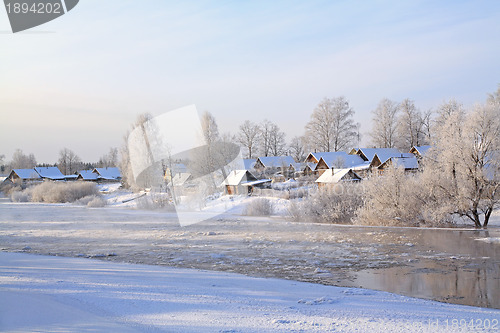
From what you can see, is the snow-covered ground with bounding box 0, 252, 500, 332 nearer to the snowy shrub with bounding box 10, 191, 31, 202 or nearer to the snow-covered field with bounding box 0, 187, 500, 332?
the snow-covered field with bounding box 0, 187, 500, 332

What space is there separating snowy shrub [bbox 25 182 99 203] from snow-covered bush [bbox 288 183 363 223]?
30296 millimetres

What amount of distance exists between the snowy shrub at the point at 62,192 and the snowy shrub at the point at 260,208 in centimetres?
2627

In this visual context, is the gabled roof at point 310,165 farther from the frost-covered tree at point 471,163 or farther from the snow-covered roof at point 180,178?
the frost-covered tree at point 471,163

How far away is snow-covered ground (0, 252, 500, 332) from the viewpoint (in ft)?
19.4

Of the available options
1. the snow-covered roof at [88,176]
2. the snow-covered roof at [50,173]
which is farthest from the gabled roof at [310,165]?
the snow-covered roof at [50,173]

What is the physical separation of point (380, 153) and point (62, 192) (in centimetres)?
3582

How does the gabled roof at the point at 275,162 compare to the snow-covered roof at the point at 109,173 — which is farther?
the snow-covered roof at the point at 109,173

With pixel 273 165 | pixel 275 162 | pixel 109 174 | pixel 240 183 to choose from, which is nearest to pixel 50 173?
pixel 109 174

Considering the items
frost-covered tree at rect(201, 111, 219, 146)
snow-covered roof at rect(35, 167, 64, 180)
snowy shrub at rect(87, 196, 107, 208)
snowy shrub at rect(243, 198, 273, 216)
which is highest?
frost-covered tree at rect(201, 111, 219, 146)

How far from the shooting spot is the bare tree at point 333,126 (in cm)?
6275

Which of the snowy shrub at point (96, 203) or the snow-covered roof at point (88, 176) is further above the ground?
the snow-covered roof at point (88, 176)

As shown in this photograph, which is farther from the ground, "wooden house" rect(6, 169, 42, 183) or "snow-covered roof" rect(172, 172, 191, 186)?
"wooden house" rect(6, 169, 42, 183)

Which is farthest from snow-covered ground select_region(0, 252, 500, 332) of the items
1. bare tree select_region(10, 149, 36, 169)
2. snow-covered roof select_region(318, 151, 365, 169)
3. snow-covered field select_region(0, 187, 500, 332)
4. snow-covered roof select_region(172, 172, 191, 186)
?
bare tree select_region(10, 149, 36, 169)

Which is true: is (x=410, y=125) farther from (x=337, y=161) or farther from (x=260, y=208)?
(x=260, y=208)
